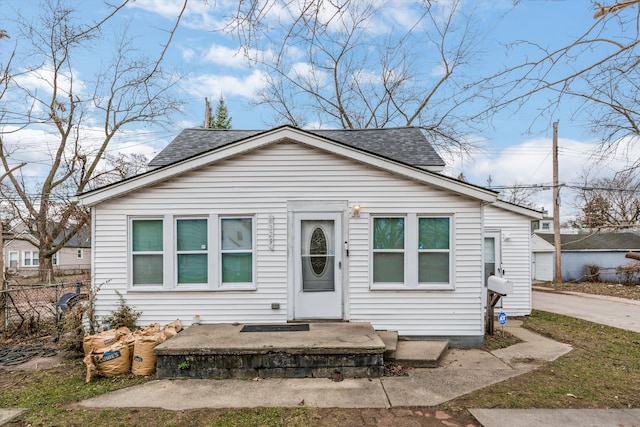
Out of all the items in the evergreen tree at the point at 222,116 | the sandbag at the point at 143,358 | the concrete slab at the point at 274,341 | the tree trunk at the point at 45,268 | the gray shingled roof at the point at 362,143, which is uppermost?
the evergreen tree at the point at 222,116

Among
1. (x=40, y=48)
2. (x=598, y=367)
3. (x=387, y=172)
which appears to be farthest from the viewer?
(x=40, y=48)

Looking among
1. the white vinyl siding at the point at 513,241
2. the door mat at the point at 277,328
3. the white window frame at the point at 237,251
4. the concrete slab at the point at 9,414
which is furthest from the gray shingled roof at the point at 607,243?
the concrete slab at the point at 9,414

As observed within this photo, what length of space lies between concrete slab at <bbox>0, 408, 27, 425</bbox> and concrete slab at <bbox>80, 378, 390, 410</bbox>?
605 millimetres

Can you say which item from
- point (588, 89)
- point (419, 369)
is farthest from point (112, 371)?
point (588, 89)

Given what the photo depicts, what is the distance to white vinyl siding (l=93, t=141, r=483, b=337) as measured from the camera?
21.2 ft

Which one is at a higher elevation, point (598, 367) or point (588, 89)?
point (588, 89)

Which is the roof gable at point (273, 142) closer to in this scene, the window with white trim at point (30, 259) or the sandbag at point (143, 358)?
the sandbag at point (143, 358)

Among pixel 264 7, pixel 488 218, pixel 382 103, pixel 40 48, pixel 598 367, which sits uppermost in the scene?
pixel 382 103

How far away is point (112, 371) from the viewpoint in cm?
505

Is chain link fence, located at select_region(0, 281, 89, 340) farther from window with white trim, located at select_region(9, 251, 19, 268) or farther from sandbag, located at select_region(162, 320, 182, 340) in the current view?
window with white trim, located at select_region(9, 251, 19, 268)

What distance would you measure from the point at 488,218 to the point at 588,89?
624 centimetres

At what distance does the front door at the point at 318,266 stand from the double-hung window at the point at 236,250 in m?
0.88

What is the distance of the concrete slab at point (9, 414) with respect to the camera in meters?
3.80

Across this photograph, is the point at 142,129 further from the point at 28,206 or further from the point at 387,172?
the point at 387,172
